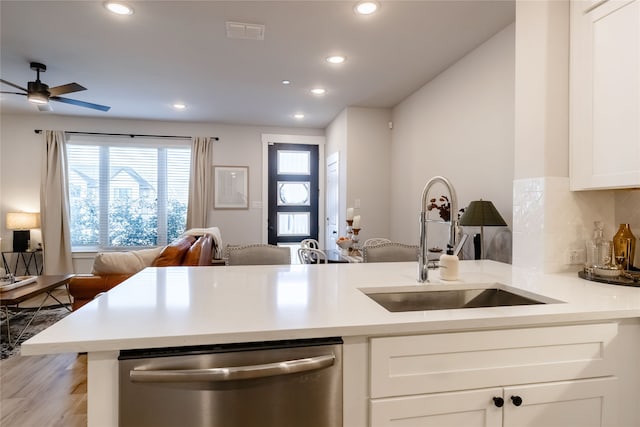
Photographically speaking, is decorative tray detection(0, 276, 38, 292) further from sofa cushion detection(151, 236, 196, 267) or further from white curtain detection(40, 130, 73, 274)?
white curtain detection(40, 130, 73, 274)

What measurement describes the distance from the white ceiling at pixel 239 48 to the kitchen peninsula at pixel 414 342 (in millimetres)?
2132

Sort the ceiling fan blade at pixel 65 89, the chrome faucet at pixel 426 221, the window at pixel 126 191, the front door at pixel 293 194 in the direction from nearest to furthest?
1. the chrome faucet at pixel 426 221
2. the ceiling fan blade at pixel 65 89
3. the window at pixel 126 191
4. the front door at pixel 293 194

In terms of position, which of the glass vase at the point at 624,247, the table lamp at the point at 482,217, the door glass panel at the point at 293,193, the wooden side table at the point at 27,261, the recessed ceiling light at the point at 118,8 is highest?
the recessed ceiling light at the point at 118,8

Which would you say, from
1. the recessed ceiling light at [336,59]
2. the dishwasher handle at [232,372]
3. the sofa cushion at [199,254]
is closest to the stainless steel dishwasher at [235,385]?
the dishwasher handle at [232,372]

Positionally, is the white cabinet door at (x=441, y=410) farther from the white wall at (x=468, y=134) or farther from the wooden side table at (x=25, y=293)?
the wooden side table at (x=25, y=293)

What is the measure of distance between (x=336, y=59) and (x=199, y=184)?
3400 mm

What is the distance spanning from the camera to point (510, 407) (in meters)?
1.07

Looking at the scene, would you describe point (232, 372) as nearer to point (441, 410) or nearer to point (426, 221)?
point (441, 410)

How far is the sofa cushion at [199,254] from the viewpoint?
10.5 feet

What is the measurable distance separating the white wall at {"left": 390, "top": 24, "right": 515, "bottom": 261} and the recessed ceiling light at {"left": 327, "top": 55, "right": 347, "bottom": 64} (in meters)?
1.10

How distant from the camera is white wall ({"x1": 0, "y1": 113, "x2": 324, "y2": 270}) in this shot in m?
5.36

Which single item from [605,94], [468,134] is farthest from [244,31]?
[605,94]

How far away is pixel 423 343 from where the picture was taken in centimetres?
102

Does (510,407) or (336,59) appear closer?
(510,407)
